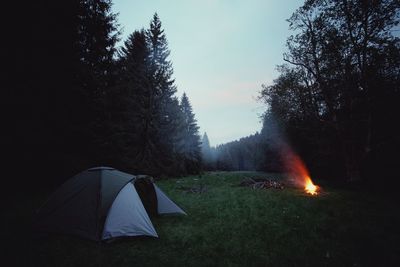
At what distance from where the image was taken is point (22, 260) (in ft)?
14.5

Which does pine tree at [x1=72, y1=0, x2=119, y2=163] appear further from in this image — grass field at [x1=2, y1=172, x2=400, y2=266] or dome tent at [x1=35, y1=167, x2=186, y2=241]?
dome tent at [x1=35, y1=167, x2=186, y2=241]

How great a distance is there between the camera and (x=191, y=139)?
33344 millimetres

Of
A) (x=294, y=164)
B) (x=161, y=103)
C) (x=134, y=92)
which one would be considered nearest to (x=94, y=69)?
(x=134, y=92)

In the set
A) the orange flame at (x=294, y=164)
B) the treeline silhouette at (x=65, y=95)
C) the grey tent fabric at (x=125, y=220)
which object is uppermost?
the treeline silhouette at (x=65, y=95)

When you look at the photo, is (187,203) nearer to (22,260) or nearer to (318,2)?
(22,260)

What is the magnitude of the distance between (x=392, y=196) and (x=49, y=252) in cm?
1461

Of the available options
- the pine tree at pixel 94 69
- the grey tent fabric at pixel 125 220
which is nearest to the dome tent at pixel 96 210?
the grey tent fabric at pixel 125 220

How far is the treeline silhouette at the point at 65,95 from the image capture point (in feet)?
34.8

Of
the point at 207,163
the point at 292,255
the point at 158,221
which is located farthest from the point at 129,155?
the point at 207,163

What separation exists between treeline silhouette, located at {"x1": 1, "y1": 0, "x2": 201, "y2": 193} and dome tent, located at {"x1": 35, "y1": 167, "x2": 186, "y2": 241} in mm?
6864

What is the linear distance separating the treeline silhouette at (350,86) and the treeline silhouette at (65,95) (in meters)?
12.5

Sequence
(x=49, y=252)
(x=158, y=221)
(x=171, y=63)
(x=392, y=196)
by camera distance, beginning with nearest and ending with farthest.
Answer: (x=49, y=252), (x=158, y=221), (x=392, y=196), (x=171, y=63)

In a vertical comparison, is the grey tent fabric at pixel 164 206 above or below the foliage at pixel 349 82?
below

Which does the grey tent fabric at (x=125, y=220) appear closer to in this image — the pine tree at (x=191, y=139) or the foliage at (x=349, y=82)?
the foliage at (x=349, y=82)
